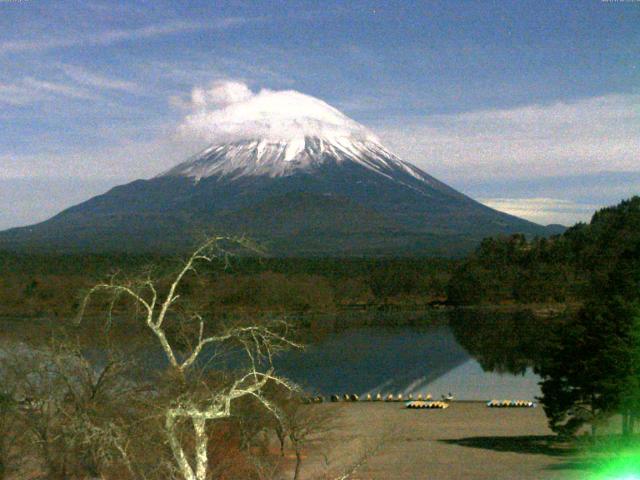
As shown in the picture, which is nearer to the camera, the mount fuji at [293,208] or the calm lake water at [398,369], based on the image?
the calm lake water at [398,369]

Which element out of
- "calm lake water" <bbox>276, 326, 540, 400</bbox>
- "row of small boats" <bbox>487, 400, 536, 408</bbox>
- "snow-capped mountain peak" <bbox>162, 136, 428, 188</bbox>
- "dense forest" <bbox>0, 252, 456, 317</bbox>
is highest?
"snow-capped mountain peak" <bbox>162, 136, 428, 188</bbox>

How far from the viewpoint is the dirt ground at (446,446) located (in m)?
15.0

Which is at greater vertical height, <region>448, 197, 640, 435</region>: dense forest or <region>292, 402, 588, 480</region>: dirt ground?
<region>448, 197, 640, 435</region>: dense forest

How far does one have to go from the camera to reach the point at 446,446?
18.2m

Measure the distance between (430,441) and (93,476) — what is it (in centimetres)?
1060

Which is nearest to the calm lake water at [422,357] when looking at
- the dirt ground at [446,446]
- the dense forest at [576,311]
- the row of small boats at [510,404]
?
the dense forest at [576,311]

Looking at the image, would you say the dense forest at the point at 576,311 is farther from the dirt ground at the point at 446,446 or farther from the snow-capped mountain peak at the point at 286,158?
the snow-capped mountain peak at the point at 286,158

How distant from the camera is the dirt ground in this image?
49.2ft

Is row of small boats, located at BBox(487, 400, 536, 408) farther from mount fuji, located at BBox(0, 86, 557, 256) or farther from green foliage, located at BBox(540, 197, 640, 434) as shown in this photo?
mount fuji, located at BBox(0, 86, 557, 256)

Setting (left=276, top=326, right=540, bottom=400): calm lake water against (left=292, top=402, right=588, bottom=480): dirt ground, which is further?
(left=276, top=326, right=540, bottom=400): calm lake water

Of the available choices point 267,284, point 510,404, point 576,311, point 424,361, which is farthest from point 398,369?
point 267,284

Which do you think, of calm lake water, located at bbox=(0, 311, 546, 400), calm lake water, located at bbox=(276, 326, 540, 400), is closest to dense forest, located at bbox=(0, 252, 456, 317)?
calm lake water, located at bbox=(0, 311, 546, 400)

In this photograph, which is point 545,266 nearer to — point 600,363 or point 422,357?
point 422,357

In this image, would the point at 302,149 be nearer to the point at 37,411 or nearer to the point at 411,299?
the point at 411,299
